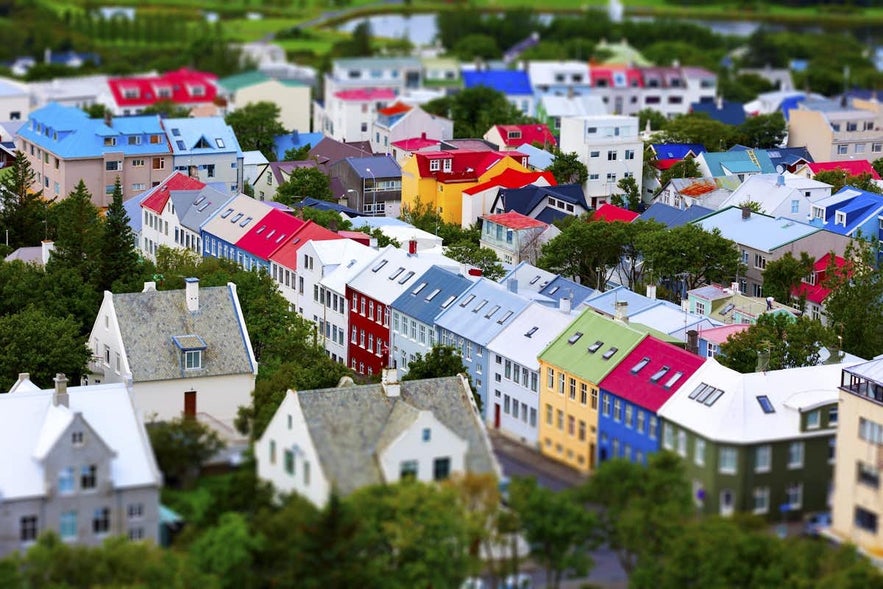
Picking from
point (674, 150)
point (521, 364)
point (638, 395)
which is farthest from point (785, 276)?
point (638, 395)

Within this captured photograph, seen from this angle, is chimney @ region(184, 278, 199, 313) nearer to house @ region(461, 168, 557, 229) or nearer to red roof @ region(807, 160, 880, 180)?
house @ region(461, 168, 557, 229)

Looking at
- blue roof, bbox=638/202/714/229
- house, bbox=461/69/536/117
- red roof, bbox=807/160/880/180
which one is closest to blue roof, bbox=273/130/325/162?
house, bbox=461/69/536/117

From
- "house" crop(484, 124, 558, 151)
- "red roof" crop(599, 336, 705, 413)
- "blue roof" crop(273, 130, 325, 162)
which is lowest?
"blue roof" crop(273, 130, 325, 162)

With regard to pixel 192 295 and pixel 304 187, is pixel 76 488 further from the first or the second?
pixel 304 187

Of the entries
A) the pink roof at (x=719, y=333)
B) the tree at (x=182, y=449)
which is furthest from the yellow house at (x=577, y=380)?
the tree at (x=182, y=449)

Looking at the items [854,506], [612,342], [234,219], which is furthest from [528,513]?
[234,219]

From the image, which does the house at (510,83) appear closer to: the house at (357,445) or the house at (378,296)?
the house at (378,296)
